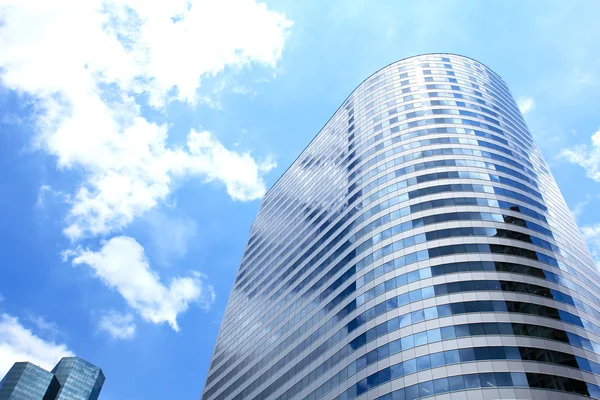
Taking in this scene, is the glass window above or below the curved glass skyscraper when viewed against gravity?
below

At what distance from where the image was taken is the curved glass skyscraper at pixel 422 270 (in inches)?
2076

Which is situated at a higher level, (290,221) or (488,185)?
(290,221)

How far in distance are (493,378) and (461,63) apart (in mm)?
77528

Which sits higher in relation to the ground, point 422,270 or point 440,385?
point 422,270

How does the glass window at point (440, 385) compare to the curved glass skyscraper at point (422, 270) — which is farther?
the curved glass skyscraper at point (422, 270)

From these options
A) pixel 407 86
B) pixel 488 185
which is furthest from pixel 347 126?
pixel 488 185

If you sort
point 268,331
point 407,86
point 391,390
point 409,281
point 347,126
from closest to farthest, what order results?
point 391,390, point 409,281, point 268,331, point 407,86, point 347,126

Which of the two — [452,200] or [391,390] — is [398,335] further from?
[452,200]

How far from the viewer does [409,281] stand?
62156mm

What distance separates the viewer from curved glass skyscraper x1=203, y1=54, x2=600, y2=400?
52.7m

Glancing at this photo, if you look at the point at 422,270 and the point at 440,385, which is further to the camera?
the point at 422,270

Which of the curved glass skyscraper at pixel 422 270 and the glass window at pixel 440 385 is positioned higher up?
the curved glass skyscraper at pixel 422 270

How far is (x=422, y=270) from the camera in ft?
204

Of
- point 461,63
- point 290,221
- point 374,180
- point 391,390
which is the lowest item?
point 391,390
